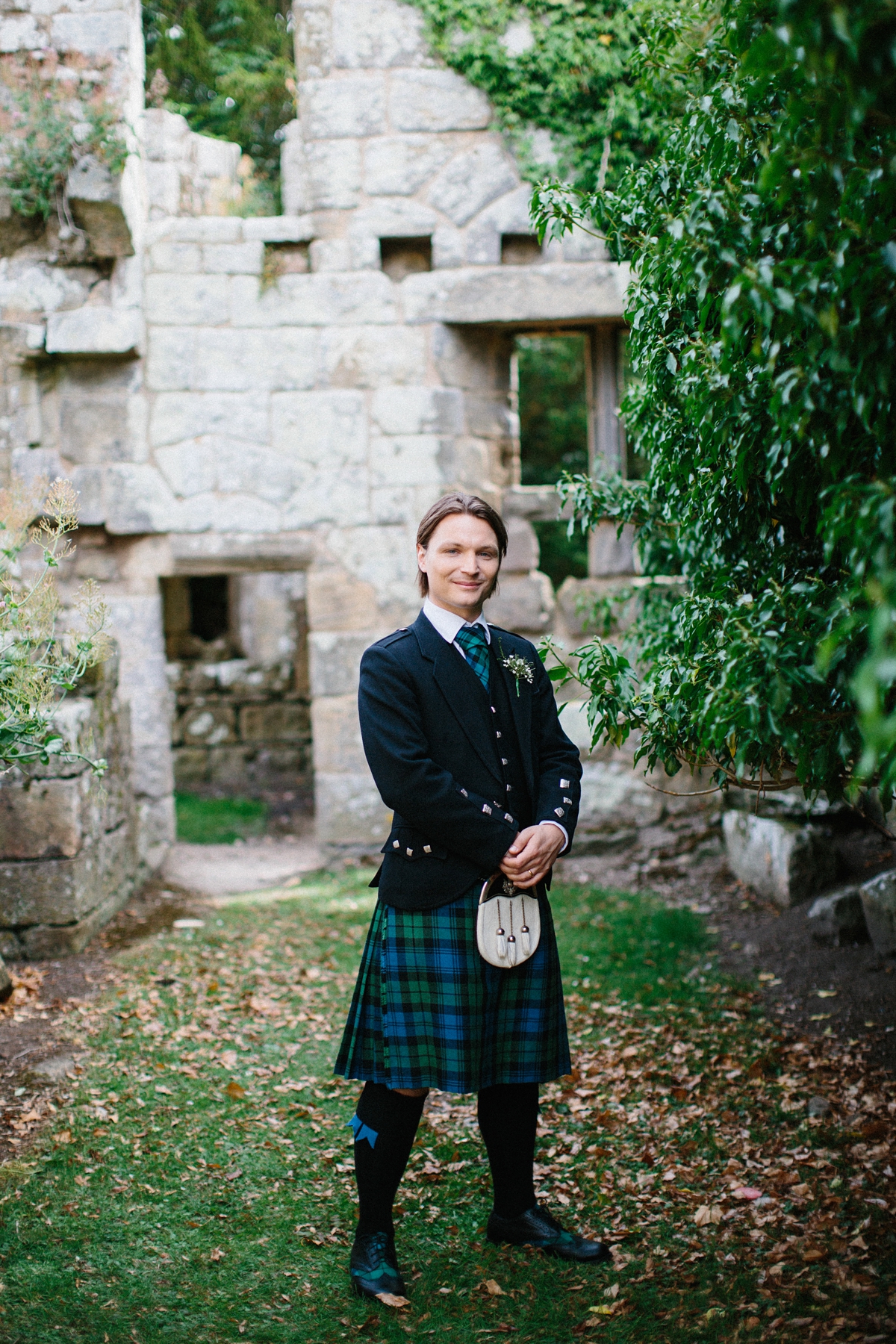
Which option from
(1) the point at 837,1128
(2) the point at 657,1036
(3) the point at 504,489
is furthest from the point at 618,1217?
(3) the point at 504,489

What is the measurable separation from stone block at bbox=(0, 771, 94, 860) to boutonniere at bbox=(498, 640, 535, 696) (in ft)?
8.67

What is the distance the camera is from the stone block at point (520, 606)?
6.26 metres

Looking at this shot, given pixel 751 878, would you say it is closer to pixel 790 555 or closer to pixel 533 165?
pixel 790 555

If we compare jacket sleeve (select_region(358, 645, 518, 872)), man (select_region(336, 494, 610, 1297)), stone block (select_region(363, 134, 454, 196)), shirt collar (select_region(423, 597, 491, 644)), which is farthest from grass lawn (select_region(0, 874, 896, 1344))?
stone block (select_region(363, 134, 454, 196))

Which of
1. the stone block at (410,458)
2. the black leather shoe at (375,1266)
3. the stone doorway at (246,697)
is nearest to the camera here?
the black leather shoe at (375,1266)

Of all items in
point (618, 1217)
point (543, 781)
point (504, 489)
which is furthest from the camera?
point (504, 489)

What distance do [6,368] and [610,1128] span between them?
16.4ft

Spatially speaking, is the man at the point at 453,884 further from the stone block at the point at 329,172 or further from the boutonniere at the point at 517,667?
the stone block at the point at 329,172

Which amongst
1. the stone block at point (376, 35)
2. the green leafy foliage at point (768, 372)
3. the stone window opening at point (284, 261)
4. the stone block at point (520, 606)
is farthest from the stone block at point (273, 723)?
the green leafy foliage at point (768, 372)

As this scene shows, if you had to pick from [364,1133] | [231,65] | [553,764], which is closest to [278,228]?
[231,65]

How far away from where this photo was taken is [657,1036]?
3.98m

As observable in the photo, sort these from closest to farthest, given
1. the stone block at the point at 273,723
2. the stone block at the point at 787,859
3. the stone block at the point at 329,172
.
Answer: the stone block at the point at 787,859 < the stone block at the point at 329,172 < the stone block at the point at 273,723

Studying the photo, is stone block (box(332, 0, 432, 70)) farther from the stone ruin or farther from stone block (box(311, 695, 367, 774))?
stone block (box(311, 695, 367, 774))

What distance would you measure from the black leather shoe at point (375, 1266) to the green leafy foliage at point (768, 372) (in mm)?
1334
